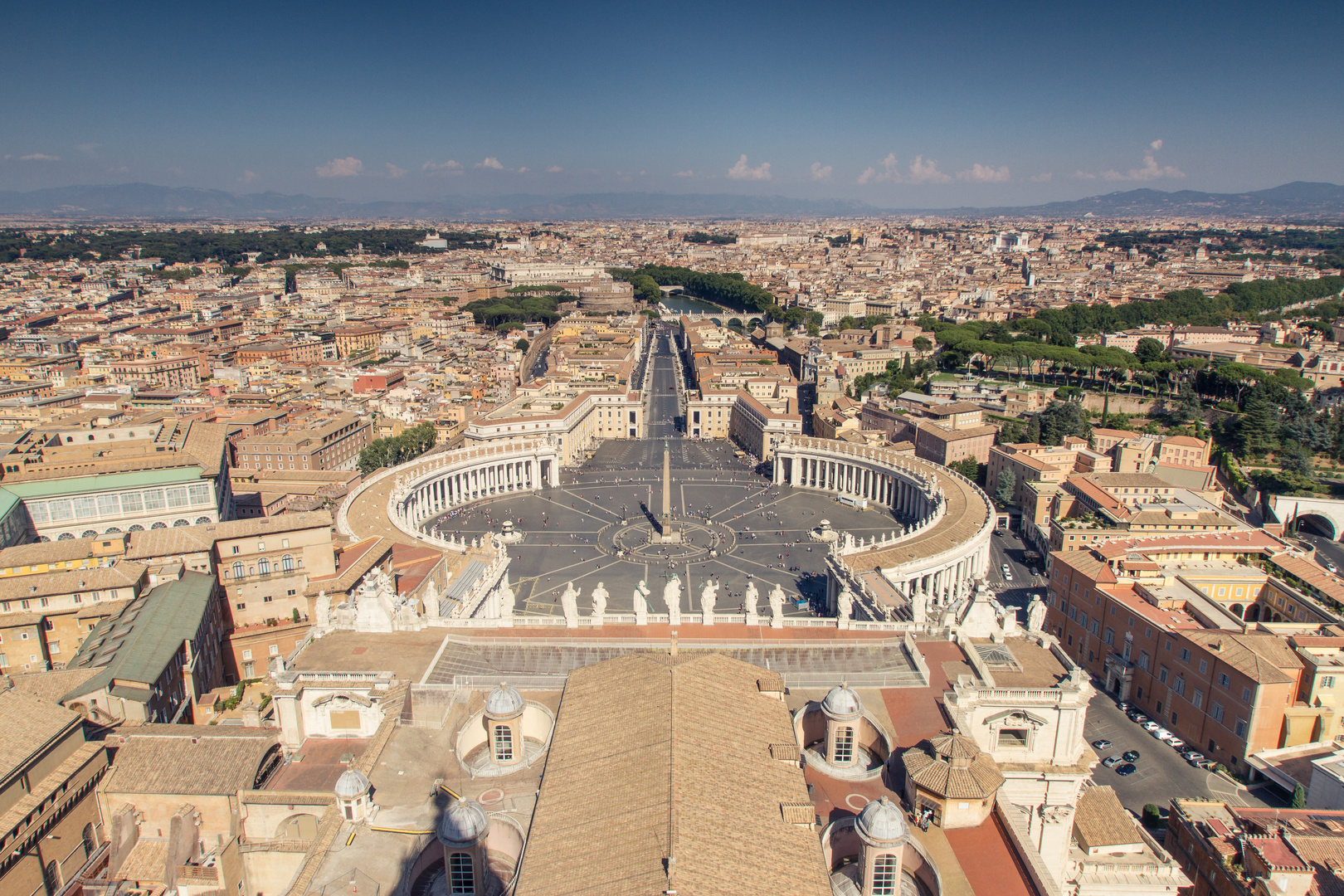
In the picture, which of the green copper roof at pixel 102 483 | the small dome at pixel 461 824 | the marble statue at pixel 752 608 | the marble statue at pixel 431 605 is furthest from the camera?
the green copper roof at pixel 102 483

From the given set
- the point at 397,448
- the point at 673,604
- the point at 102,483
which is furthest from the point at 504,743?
the point at 397,448

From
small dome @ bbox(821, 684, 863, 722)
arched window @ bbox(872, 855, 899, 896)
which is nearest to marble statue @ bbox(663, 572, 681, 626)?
small dome @ bbox(821, 684, 863, 722)

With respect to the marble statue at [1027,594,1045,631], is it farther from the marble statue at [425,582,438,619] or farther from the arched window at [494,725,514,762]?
the marble statue at [425,582,438,619]

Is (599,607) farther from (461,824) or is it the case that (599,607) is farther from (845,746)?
(461,824)

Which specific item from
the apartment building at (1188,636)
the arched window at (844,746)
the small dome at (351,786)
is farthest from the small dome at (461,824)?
the apartment building at (1188,636)

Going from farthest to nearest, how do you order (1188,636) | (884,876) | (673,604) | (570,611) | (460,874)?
(1188,636), (673,604), (570,611), (884,876), (460,874)

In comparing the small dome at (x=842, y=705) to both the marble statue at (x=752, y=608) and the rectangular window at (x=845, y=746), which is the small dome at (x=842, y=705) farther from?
the marble statue at (x=752, y=608)
